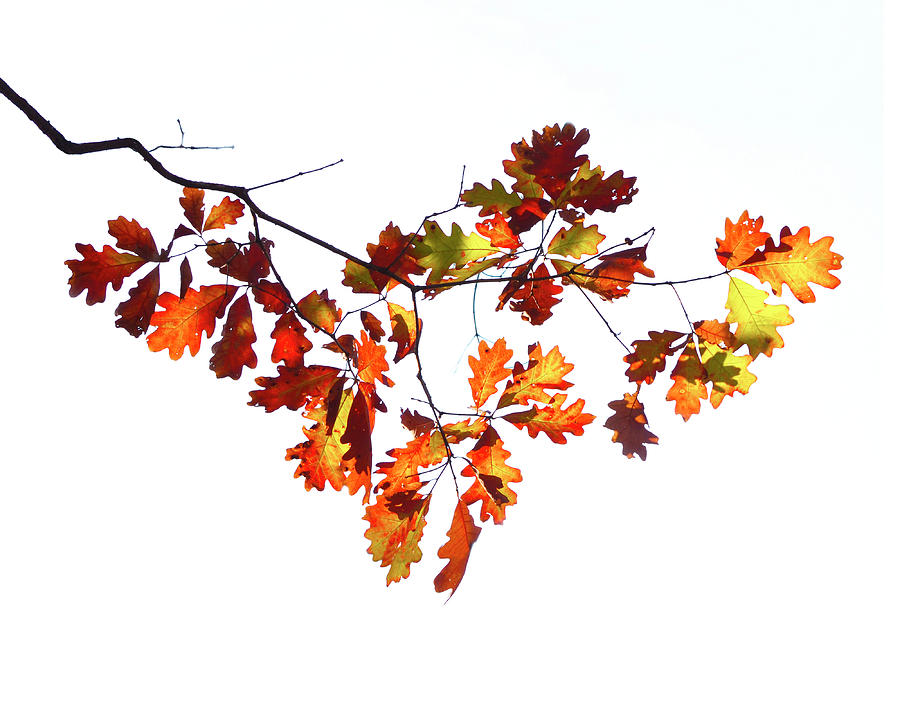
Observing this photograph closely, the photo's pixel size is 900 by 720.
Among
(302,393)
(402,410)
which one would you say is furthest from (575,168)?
(302,393)

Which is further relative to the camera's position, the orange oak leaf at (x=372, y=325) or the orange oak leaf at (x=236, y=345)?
the orange oak leaf at (x=372, y=325)

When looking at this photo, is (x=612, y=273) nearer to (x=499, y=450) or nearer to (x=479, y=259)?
(x=479, y=259)

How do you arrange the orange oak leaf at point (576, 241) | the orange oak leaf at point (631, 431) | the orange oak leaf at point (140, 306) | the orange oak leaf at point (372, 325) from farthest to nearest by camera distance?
1. the orange oak leaf at point (631, 431)
2. the orange oak leaf at point (372, 325)
3. the orange oak leaf at point (576, 241)
4. the orange oak leaf at point (140, 306)

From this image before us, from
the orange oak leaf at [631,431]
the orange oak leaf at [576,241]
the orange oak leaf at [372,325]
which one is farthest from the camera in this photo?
the orange oak leaf at [631,431]

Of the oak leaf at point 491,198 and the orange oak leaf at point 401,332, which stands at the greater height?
the oak leaf at point 491,198

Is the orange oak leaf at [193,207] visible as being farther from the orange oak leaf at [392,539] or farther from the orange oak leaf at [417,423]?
the orange oak leaf at [392,539]

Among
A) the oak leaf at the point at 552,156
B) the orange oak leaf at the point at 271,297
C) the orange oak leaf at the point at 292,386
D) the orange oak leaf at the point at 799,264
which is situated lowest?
the orange oak leaf at the point at 292,386

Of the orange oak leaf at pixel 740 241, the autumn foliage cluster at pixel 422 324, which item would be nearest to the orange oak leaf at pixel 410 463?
the autumn foliage cluster at pixel 422 324
